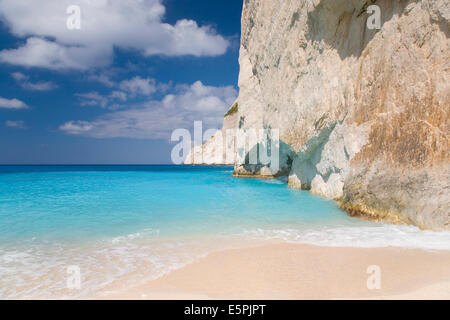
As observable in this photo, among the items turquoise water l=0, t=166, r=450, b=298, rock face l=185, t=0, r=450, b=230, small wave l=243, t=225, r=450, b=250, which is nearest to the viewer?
turquoise water l=0, t=166, r=450, b=298

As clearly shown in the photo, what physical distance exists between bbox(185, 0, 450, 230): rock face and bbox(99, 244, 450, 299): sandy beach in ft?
7.54

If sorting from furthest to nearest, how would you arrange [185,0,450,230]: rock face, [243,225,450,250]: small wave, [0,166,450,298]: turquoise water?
[185,0,450,230]: rock face
[243,225,450,250]: small wave
[0,166,450,298]: turquoise water

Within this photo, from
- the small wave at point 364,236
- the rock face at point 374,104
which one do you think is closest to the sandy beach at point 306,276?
the small wave at point 364,236

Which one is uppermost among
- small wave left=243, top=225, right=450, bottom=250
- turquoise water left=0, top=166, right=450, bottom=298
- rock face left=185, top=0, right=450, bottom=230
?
rock face left=185, top=0, right=450, bottom=230

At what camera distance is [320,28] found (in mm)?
11422

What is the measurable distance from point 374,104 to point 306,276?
632 cm

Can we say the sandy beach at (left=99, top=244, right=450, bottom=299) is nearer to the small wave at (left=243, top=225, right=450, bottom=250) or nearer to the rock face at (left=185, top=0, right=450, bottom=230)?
the small wave at (left=243, top=225, right=450, bottom=250)

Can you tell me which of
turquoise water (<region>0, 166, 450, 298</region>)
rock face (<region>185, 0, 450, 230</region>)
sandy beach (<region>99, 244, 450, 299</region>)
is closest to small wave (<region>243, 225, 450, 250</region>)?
turquoise water (<region>0, 166, 450, 298</region>)

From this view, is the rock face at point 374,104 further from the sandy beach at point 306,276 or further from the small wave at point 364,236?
the sandy beach at point 306,276

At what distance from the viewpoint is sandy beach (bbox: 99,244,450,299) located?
298 cm

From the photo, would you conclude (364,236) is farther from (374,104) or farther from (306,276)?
(374,104)
